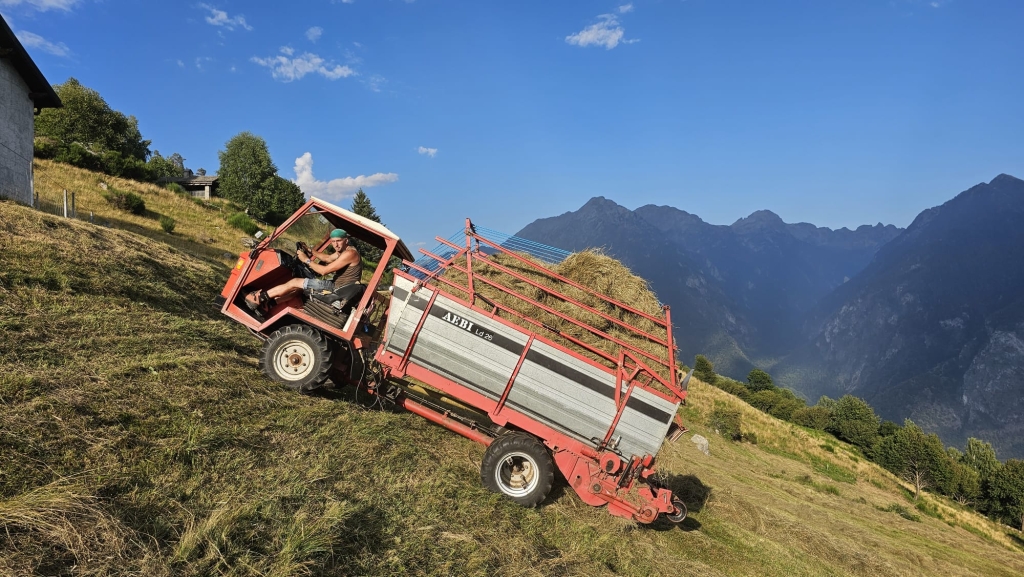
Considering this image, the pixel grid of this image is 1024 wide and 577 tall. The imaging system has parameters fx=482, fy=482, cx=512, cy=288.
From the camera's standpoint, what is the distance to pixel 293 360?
21.3 feet

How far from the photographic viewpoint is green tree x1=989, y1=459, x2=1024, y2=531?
36.1 m

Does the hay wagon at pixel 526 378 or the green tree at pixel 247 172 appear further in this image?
the green tree at pixel 247 172

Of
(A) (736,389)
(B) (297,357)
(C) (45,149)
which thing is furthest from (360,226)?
(A) (736,389)

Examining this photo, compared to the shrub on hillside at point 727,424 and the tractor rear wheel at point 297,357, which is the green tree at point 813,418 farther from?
the tractor rear wheel at point 297,357

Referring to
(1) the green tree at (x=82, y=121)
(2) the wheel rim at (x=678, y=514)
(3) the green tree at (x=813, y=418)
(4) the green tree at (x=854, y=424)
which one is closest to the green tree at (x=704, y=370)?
(3) the green tree at (x=813, y=418)

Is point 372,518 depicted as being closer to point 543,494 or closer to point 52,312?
point 543,494

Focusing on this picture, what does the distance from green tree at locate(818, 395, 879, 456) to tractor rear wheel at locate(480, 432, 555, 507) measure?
5128cm

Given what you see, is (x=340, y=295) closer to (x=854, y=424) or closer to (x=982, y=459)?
(x=854, y=424)

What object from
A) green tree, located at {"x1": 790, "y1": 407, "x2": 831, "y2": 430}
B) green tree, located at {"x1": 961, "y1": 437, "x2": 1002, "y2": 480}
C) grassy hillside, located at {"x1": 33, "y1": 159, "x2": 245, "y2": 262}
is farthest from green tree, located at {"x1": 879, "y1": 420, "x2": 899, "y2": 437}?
grassy hillside, located at {"x1": 33, "y1": 159, "x2": 245, "y2": 262}

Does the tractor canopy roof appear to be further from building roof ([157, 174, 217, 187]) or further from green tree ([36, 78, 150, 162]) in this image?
building roof ([157, 174, 217, 187])

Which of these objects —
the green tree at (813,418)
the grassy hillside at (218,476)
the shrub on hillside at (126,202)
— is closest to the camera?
the grassy hillside at (218,476)

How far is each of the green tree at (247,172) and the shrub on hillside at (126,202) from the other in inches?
1292

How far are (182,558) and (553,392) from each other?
415 centimetres

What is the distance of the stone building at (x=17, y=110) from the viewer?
50.6 ft
